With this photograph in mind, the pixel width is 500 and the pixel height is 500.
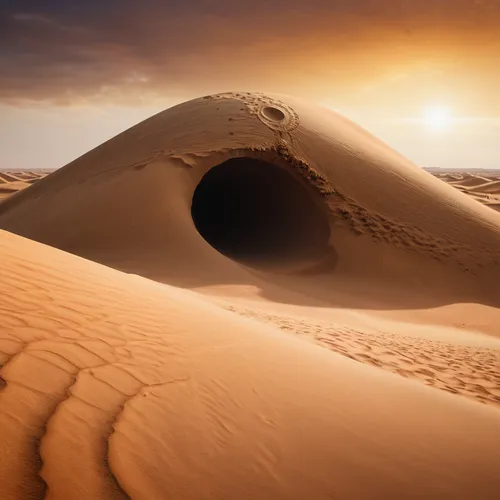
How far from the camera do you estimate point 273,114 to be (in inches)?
621

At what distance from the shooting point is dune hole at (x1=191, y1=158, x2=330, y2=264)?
13.8 meters

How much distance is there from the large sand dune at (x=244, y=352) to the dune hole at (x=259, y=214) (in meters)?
0.24

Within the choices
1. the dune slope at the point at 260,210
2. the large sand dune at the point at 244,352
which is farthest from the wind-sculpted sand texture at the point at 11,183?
the large sand dune at the point at 244,352

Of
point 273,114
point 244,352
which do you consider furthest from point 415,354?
point 273,114

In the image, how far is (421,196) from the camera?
15055 mm

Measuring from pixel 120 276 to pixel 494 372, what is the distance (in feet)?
15.5

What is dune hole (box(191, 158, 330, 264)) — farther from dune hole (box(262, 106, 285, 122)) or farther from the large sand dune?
dune hole (box(262, 106, 285, 122))

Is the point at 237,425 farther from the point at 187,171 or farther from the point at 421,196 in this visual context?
the point at 421,196

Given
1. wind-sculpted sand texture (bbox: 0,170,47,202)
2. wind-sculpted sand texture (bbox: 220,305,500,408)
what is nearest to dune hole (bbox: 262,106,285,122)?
wind-sculpted sand texture (bbox: 220,305,500,408)

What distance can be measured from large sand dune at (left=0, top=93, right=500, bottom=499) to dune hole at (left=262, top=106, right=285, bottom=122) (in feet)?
6.90

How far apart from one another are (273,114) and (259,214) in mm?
3553

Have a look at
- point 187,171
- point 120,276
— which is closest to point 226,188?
point 187,171

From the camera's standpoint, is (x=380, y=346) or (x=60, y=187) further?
(x=60, y=187)

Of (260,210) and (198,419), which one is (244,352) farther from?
(260,210)
